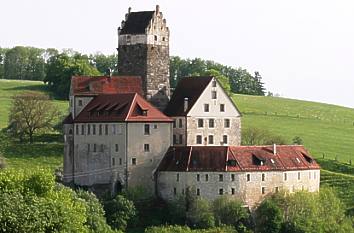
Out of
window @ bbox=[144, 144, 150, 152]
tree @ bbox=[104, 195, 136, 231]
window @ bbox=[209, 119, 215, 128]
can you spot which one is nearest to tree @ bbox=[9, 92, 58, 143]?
window @ bbox=[209, 119, 215, 128]

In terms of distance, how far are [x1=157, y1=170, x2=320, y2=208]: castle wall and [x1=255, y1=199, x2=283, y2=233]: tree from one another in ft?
3.83

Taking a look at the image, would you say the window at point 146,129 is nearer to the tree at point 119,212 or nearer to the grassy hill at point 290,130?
the tree at point 119,212

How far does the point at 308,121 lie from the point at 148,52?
5694 centimetres

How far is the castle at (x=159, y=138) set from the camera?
101562 millimetres

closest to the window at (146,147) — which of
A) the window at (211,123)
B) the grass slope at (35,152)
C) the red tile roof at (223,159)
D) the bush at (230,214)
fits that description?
the red tile roof at (223,159)

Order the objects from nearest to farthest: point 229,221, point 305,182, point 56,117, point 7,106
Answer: point 229,221
point 305,182
point 56,117
point 7,106

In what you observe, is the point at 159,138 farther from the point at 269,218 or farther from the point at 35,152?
the point at 35,152

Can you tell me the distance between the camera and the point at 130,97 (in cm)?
10350

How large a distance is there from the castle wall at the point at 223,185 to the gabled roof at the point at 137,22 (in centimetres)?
1460

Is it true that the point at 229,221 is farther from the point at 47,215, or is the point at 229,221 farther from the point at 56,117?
the point at 56,117

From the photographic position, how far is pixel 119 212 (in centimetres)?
9819

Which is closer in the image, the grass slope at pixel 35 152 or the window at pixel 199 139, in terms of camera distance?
A: the window at pixel 199 139

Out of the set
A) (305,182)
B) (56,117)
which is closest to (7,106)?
(56,117)

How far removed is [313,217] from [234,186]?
7.19 metres
